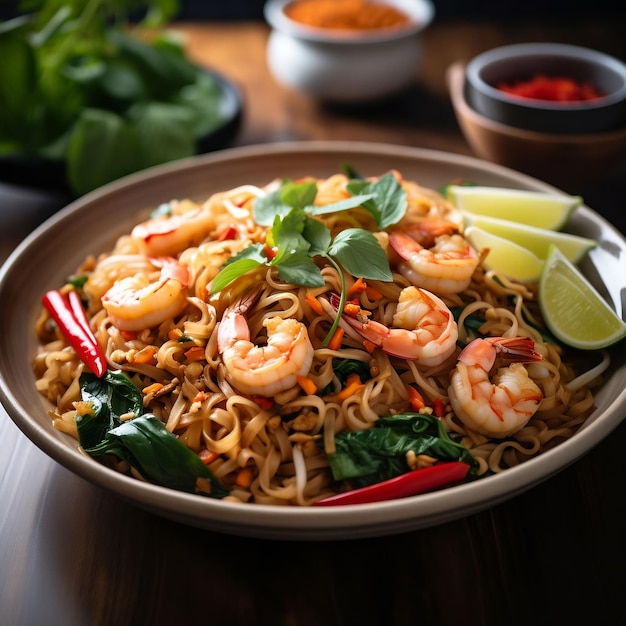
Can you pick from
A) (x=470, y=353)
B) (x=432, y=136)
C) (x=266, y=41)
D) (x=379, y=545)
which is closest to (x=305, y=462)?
(x=379, y=545)

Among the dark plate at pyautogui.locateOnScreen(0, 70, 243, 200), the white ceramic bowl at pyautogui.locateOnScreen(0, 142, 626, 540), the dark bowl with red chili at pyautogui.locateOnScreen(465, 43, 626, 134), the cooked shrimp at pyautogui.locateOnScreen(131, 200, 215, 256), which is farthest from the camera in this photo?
the dark plate at pyautogui.locateOnScreen(0, 70, 243, 200)

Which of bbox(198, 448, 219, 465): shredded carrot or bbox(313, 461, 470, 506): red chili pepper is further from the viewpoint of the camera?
bbox(198, 448, 219, 465): shredded carrot

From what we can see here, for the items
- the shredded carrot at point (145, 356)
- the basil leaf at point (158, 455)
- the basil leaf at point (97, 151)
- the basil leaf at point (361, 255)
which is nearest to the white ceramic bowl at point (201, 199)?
the basil leaf at point (158, 455)

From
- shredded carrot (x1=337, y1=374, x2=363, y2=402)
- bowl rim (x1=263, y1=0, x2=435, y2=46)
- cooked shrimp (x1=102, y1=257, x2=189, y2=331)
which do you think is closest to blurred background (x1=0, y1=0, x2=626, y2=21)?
bowl rim (x1=263, y1=0, x2=435, y2=46)

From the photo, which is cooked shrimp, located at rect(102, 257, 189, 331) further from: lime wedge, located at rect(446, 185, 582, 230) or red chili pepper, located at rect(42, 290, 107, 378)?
lime wedge, located at rect(446, 185, 582, 230)

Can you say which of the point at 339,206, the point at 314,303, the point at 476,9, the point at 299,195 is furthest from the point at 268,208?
the point at 476,9

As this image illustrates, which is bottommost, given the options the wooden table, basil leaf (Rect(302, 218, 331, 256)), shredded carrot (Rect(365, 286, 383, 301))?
the wooden table

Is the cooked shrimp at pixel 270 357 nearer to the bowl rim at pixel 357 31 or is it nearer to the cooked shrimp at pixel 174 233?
the cooked shrimp at pixel 174 233
